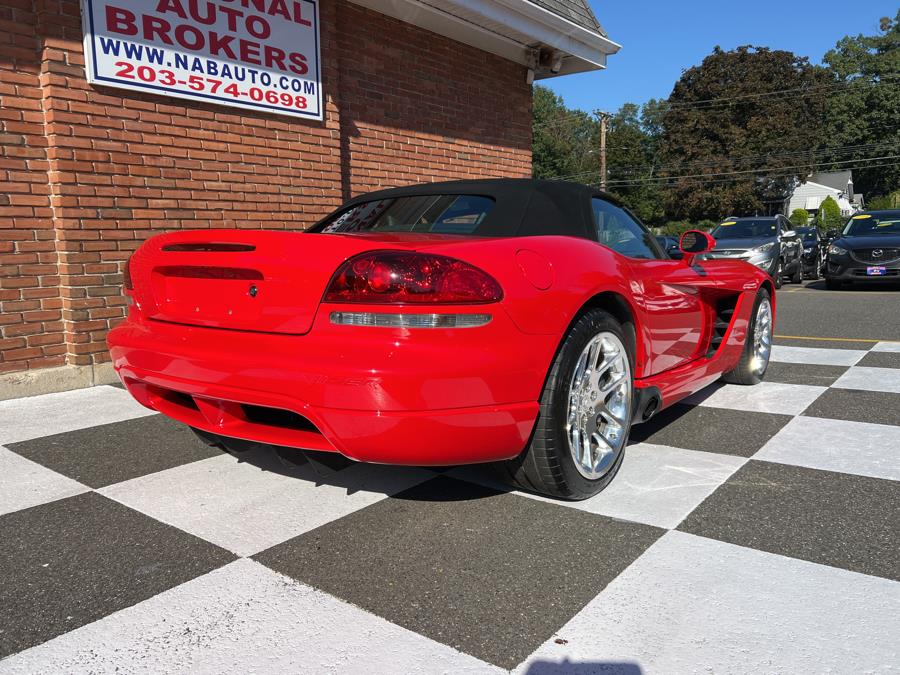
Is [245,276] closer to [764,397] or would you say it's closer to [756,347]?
[764,397]

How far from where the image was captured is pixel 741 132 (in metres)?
50.8

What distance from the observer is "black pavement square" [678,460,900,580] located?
7.43 feet

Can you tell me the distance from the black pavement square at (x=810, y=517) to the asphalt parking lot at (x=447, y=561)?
1cm

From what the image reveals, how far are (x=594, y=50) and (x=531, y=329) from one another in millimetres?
7765

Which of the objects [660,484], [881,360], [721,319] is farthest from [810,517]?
[881,360]

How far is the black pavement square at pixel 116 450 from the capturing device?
10.4ft

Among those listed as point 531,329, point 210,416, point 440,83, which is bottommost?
point 210,416

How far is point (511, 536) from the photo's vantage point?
2.42 metres

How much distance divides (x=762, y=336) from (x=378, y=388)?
146 inches

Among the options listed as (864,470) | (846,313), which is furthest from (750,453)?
(846,313)

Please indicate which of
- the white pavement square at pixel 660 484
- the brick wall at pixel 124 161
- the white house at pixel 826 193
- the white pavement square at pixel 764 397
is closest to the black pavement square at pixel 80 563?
the white pavement square at pixel 660 484

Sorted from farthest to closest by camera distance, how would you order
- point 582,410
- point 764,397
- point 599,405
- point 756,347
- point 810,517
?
point 756,347 → point 764,397 → point 599,405 → point 582,410 → point 810,517

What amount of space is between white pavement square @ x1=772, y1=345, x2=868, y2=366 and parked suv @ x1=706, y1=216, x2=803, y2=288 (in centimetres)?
579

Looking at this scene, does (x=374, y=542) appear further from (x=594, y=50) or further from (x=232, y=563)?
(x=594, y=50)
